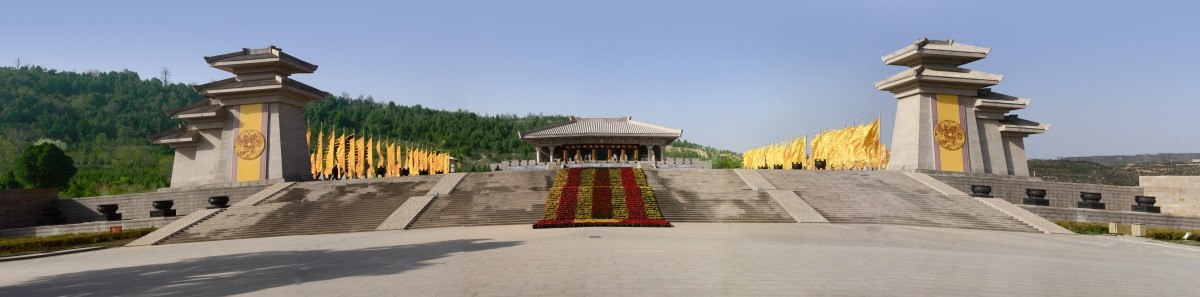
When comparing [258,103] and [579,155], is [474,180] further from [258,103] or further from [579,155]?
[579,155]

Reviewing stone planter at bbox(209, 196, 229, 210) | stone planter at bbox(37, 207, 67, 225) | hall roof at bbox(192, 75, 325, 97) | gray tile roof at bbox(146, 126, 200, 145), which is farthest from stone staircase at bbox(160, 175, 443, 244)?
stone planter at bbox(37, 207, 67, 225)

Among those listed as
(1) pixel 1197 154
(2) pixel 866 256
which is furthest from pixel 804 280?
(1) pixel 1197 154

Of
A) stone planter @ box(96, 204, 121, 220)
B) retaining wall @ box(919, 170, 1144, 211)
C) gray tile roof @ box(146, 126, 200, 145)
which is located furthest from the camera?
gray tile roof @ box(146, 126, 200, 145)

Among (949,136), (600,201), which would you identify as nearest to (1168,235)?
(949,136)

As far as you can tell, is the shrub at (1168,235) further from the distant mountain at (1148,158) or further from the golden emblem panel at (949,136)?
the distant mountain at (1148,158)

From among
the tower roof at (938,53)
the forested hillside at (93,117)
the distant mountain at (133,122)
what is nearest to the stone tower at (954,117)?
the tower roof at (938,53)

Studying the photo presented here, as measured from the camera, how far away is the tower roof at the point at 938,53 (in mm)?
30375

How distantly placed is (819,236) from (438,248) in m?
8.69

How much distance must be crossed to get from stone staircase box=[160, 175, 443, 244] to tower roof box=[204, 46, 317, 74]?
6.46 metres

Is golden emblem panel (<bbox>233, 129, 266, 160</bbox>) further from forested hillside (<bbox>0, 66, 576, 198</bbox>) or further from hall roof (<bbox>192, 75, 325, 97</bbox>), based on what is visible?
forested hillside (<bbox>0, 66, 576, 198</bbox>)

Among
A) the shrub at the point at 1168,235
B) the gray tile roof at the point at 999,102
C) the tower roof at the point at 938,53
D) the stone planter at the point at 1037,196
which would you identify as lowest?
the shrub at the point at 1168,235

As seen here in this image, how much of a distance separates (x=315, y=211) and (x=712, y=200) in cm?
1345

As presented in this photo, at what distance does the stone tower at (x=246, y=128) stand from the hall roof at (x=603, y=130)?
1854 centimetres

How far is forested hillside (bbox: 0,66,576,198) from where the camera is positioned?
7431cm
